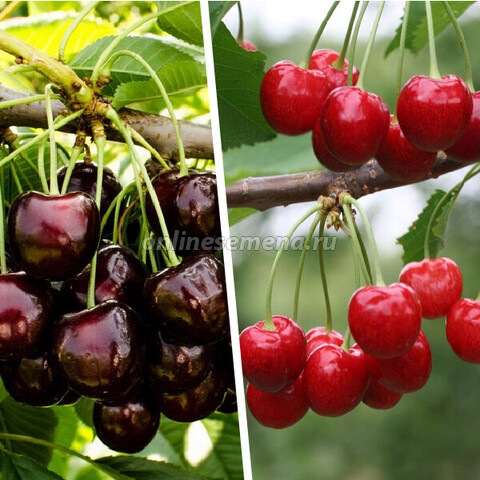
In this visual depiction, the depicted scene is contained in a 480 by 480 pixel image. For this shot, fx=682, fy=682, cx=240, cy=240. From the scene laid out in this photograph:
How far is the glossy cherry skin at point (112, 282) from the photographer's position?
683 millimetres

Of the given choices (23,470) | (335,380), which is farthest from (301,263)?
(23,470)

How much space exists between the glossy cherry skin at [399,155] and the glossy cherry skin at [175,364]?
0.33m

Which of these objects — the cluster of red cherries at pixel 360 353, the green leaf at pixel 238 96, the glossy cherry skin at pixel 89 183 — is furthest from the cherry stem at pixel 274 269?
the glossy cherry skin at pixel 89 183

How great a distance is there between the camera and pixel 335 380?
806mm

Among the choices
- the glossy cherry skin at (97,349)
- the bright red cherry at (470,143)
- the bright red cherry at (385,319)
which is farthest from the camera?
the bright red cherry at (470,143)

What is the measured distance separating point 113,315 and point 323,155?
0.34 metres

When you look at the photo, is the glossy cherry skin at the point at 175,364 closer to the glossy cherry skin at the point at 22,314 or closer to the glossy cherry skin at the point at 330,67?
the glossy cherry skin at the point at 22,314

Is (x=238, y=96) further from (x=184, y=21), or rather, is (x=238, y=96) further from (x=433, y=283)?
(x=433, y=283)

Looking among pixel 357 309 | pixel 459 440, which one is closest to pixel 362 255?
pixel 357 309

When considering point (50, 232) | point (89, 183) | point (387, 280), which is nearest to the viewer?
point (50, 232)

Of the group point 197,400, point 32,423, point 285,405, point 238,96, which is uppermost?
point 238,96

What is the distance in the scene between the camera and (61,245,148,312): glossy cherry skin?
683mm

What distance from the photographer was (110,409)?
2.46 ft

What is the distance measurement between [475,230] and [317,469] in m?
0.44
